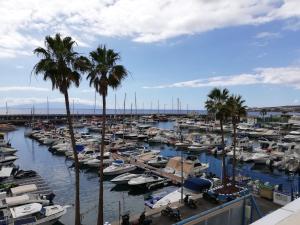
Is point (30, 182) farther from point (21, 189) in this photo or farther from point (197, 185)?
point (197, 185)

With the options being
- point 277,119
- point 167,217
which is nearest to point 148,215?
point 167,217

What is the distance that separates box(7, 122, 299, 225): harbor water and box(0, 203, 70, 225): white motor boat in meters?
2.18

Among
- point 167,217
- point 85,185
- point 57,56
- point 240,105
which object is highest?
point 57,56

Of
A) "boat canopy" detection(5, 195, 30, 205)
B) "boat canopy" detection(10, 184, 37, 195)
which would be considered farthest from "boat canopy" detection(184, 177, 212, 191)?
"boat canopy" detection(10, 184, 37, 195)

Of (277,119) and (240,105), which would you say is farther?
(277,119)

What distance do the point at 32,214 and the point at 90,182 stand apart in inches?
718

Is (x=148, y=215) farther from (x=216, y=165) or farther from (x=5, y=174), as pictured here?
(x=216, y=165)

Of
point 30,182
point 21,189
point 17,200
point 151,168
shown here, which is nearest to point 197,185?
point 151,168

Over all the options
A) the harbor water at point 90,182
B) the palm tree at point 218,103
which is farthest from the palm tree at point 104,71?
the palm tree at point 218,103

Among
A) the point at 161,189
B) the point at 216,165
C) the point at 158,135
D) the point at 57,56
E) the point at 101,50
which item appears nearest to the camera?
the point at 57,56

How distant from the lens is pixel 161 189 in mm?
38375

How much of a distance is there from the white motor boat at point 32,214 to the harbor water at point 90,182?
7.16 ft

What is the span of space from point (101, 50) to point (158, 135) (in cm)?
6746

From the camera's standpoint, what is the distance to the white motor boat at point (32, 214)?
25.0 metres
